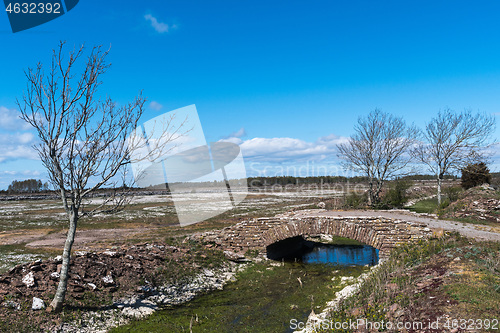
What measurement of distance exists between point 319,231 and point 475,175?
28962 mm

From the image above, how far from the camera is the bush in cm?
3244

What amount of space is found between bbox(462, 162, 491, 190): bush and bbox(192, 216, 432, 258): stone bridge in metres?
24.3

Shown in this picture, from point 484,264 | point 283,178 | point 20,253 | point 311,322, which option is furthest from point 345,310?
point 283,178

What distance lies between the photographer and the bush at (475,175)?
106 feet

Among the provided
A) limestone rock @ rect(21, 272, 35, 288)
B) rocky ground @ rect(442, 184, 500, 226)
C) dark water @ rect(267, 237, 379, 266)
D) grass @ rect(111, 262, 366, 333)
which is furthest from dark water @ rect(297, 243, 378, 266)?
limestone rock @ rect(21, 272, 35, 288)

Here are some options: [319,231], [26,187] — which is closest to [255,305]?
[319,231]

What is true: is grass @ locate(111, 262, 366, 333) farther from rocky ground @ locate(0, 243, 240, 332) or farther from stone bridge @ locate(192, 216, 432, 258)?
stone bridge @ locate(192, 216, 432, 258)

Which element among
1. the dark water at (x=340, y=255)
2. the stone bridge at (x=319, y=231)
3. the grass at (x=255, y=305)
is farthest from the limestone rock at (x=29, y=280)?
the dark water at (x=340, y=255)

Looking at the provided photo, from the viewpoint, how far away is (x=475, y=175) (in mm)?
34062

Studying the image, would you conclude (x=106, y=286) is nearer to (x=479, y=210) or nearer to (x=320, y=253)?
(x=320, y=253)

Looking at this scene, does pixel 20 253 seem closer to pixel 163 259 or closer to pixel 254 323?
pixel 163 259

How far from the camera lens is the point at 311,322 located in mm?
8672

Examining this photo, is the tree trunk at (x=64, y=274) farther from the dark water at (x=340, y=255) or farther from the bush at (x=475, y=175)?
the bush at (x=475, y=175)

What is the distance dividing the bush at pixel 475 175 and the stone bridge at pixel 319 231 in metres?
24.3
